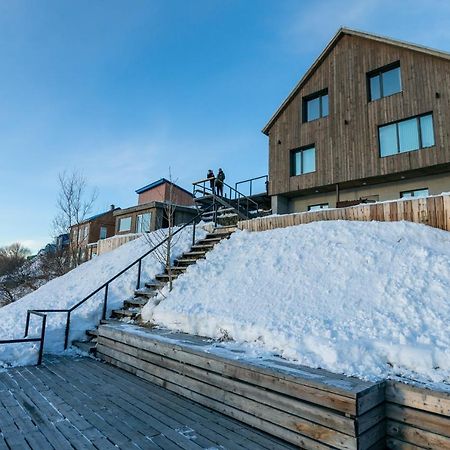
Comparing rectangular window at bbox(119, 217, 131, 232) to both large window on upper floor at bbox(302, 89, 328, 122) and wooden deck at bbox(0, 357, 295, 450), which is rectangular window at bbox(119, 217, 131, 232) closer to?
large window on upper floor at bbox(302, 89, 328, 122)

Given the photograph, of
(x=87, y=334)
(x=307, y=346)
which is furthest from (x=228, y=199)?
(x=307, y=346)

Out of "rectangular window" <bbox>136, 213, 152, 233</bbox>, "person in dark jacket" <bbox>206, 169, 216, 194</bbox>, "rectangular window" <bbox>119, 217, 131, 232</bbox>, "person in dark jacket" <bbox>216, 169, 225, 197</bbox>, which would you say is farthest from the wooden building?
"rectangular window" <bbox>119, 217, 131, 232</bbox>

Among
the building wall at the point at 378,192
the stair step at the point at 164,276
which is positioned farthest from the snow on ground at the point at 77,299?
the building wall at the point at 378,192

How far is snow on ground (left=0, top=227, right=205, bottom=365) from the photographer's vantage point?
716cm

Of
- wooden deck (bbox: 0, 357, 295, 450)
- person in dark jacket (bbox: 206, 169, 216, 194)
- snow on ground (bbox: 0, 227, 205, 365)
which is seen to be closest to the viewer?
wooden deck (bbox: 0, 357, 295, 450)

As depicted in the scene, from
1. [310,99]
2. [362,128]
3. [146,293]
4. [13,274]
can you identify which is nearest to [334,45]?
[310,99]

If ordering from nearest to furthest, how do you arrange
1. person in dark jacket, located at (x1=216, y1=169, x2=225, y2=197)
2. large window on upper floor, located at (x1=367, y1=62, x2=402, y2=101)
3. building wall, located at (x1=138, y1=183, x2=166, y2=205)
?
large window on upper floor, located at (x1=367, y1=62, x2=402, y2=101) < person in dark jacket, located at (x1=216, y1=169, x2=225, y2=197) < building wall, located at (x1=138, y1=183, x2=166, y2=205)

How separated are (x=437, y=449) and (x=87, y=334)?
728 cm

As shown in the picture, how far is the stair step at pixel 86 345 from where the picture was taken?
22.8ft

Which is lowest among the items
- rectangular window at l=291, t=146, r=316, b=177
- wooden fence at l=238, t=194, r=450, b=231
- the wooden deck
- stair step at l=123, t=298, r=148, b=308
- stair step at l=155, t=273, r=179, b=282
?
the wooden deck

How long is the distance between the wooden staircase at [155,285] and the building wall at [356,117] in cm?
771

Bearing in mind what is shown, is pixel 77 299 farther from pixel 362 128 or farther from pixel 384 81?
pixel 384 81

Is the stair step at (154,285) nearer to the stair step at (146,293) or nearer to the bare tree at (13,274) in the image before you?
the stair step at (146,293)

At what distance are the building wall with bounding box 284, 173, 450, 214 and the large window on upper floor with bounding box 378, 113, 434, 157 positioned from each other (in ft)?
4.95
